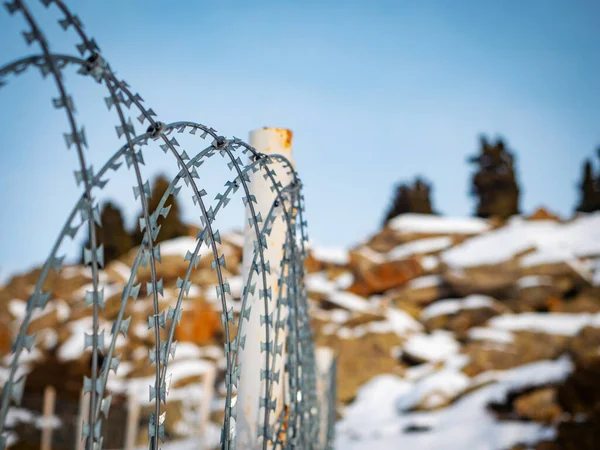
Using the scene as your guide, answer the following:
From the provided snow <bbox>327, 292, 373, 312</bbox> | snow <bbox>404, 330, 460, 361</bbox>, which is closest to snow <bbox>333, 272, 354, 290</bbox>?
snow <bbox>327, 292, 373, 312</bbox>

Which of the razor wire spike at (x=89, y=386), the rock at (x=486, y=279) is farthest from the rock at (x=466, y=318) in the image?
the razor wire spike at (x=89, y=386)

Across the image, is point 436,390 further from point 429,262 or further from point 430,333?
point 429,262

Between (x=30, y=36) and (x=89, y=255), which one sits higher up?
(x=30, y=36)

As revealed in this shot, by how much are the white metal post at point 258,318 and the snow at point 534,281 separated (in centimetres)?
2082

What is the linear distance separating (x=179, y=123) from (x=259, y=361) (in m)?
1.57

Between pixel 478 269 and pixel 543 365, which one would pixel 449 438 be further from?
pixel 478 269

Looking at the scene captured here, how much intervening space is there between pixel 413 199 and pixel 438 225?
8474 millimetres

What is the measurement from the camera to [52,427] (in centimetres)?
1290

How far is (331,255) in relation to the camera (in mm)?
28922

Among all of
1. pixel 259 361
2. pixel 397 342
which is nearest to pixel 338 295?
pixel 397 342

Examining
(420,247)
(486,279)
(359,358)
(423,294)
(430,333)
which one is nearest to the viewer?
(359,358)

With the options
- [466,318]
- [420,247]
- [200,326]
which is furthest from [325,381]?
[420,247]

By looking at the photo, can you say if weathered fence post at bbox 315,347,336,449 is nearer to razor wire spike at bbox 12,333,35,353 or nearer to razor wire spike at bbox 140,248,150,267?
razor wire spike at bbox 140,248,150,267

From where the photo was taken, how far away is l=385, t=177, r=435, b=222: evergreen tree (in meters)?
38.5
